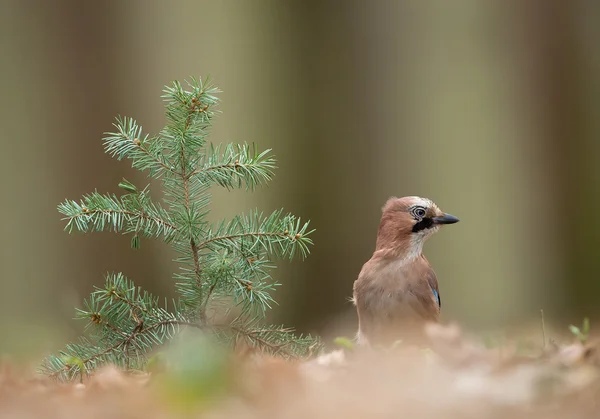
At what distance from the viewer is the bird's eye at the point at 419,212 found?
11.0ft

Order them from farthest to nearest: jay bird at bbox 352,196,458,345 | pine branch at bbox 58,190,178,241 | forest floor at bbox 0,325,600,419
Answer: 1. jay bird at bbox 352,196,458,345
2. pine branch at bbox 58,190,178,241
3. forest floor at bbox 0,325,600,419

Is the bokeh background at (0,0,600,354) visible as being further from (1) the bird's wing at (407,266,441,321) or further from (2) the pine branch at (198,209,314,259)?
(2) the pine branch at (198,209,314,259)

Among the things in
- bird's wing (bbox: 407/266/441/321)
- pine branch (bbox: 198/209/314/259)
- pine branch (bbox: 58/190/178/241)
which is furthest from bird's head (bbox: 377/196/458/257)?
pine branch (bbox: 58/190/178/241)

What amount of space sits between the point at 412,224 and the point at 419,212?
6 cm

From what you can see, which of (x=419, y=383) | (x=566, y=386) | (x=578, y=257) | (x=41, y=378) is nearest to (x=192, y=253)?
(x=41, y=378)

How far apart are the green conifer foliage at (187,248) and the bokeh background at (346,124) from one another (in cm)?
388

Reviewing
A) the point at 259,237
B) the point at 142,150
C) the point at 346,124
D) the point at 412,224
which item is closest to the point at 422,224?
the point at 412,224

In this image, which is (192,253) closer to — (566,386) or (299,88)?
(566,386)

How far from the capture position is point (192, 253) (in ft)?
8.28

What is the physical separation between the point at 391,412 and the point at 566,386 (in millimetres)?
407

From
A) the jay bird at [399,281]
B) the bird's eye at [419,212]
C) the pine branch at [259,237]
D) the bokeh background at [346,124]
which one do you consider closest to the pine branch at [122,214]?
the pine branch at [259,237]

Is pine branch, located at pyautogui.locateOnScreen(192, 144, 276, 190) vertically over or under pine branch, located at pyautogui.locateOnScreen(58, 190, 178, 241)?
over

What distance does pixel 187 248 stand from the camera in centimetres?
253

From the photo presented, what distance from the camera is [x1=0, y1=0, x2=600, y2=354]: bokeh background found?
6.50 metres
